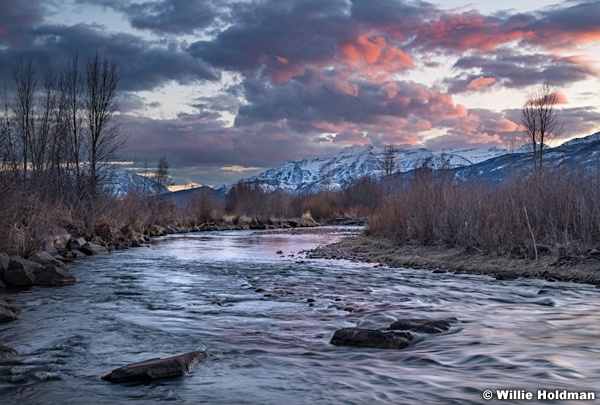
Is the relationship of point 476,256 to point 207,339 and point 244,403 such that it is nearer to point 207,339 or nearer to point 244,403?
point 207,339

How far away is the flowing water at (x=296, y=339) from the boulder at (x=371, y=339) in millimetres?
144

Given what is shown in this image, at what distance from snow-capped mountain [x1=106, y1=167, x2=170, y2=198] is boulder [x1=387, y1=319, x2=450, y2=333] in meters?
25.3

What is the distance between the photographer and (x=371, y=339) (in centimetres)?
673

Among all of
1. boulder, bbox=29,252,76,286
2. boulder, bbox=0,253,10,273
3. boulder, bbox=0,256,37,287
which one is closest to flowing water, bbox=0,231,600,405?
boulder, bbox=29,252,76,286

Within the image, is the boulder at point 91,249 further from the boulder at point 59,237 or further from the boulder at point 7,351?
the boulder at point 7,351

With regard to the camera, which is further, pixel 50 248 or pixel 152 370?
pixel 50 248

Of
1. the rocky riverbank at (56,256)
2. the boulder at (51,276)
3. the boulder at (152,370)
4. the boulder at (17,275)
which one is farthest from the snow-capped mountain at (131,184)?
the boulder at (152,370)

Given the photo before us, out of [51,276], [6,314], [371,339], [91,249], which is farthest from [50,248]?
[371,339]

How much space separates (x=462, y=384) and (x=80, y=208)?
2460 centimetres

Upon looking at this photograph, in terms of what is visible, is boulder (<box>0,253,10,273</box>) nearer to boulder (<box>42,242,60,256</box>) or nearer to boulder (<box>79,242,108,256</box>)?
boulder (<box>42,242,60,256</box>)

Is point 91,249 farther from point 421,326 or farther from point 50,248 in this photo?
point 421,326

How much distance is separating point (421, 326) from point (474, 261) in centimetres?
834

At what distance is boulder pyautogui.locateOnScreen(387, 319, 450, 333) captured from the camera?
7453 millimetres

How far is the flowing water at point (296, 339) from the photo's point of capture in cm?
512
